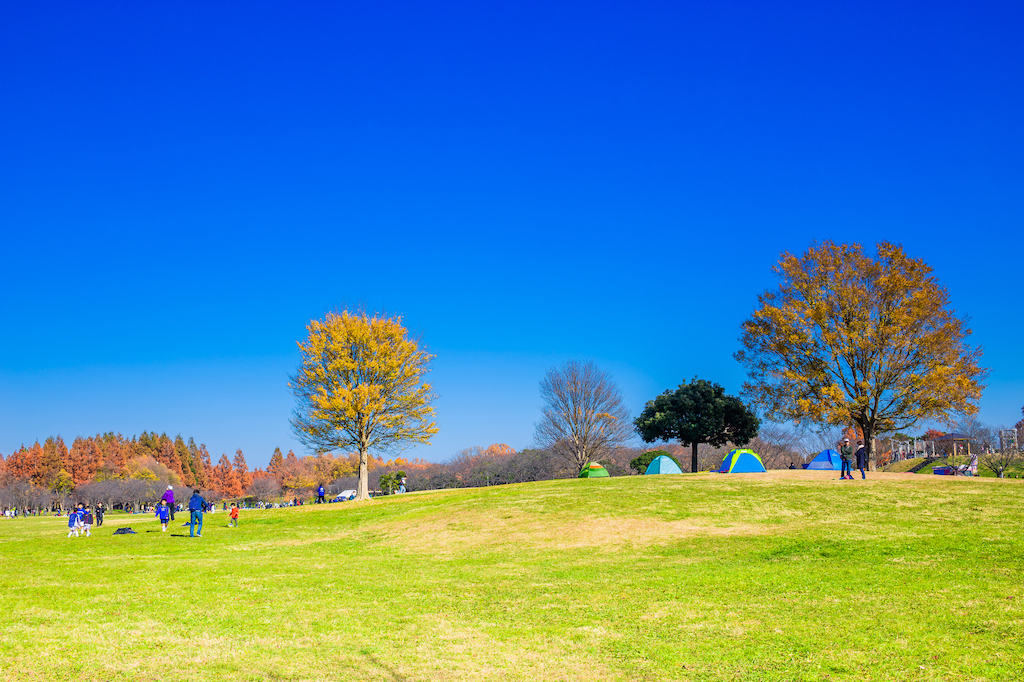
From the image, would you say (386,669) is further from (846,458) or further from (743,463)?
(743,463)

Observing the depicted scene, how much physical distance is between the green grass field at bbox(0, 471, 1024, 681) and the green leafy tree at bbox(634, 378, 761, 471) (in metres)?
Result: 28.4

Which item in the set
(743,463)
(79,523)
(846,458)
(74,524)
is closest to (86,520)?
(79,523)

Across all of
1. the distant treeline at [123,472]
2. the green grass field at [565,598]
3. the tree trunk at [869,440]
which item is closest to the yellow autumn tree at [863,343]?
the tree trunk at [869,440]

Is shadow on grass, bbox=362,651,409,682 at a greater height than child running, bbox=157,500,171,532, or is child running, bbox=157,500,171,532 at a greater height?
shadow on grass, bbox=362,651,409,682

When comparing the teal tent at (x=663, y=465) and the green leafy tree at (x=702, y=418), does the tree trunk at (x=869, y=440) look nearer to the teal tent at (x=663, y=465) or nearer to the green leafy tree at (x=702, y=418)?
the green leafy tree at (x=702, y=418)

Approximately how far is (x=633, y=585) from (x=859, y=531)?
8.59m

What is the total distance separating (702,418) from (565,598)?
139 feet

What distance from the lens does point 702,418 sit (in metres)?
51.6

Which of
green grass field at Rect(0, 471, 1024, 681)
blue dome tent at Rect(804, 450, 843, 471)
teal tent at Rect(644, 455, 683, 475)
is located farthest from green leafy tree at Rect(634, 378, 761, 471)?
green grass field at Rect(0, 471, 1024, 681)

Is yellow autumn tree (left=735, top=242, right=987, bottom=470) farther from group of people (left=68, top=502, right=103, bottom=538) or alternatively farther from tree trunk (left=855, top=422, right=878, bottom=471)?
group of people (left=68, top=502, right=103, bottom=538)

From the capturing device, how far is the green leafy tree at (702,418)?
5153 centimetres

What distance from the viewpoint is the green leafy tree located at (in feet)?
169

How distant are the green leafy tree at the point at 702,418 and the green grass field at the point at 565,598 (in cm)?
2839

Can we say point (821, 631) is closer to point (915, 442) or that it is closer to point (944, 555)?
point (944, 555)
